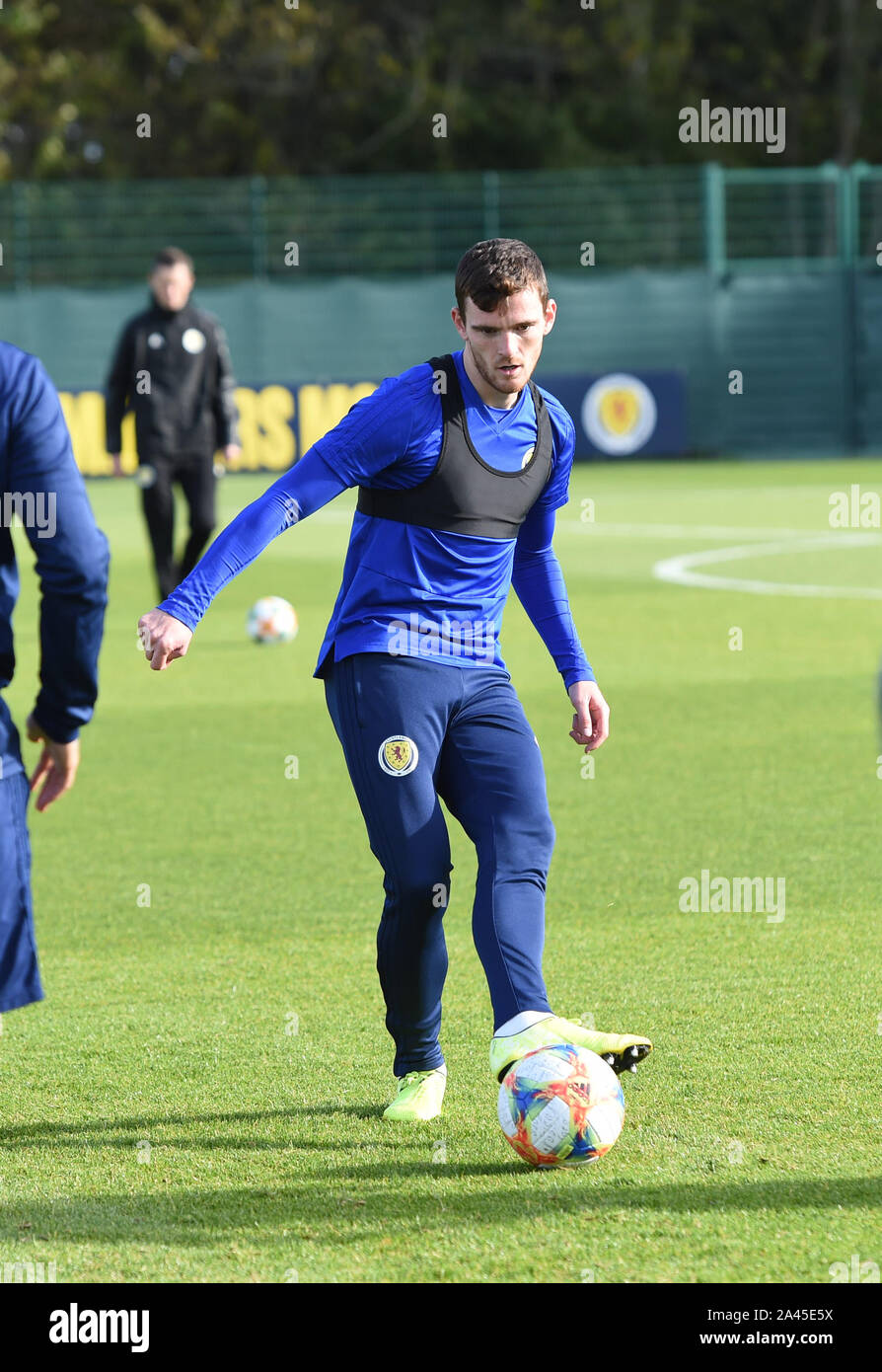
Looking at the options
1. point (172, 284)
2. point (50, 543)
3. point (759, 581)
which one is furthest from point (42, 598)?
point (759, 581)

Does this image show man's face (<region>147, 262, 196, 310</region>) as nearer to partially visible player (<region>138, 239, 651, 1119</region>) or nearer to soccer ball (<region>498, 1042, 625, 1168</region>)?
partially visible player (<region>138, 239, 651, 1119</region>)

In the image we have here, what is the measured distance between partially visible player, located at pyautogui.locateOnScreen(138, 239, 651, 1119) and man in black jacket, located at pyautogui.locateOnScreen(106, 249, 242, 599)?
942 centimetres

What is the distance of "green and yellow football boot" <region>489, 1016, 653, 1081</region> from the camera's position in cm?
448

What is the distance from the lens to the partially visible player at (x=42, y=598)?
3855mm

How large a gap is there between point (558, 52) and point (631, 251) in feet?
49.2

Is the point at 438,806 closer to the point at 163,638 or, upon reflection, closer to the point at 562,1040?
the point at 562,1040

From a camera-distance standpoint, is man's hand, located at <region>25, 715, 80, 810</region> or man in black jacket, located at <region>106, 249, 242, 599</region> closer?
man's hand, located at <region>25, 715, 80, 810</region>

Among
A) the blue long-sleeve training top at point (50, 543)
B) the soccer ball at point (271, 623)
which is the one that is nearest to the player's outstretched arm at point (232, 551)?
the blue long-sleeve training top at point (50, 543)

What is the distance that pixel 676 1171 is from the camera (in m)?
4.47

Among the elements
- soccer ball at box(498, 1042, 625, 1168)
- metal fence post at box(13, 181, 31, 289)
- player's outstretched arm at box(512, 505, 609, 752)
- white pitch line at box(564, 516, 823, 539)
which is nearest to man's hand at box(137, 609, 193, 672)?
player's outstretched arm at box(512, 505, 609, 752)

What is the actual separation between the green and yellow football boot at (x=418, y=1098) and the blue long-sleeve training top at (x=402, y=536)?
1014mm

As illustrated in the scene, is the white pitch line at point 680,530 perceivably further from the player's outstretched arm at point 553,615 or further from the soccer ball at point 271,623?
the player's outstretched arm at point 553,615

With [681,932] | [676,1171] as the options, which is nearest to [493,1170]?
[676,1171]

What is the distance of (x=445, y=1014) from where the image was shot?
229 inches
